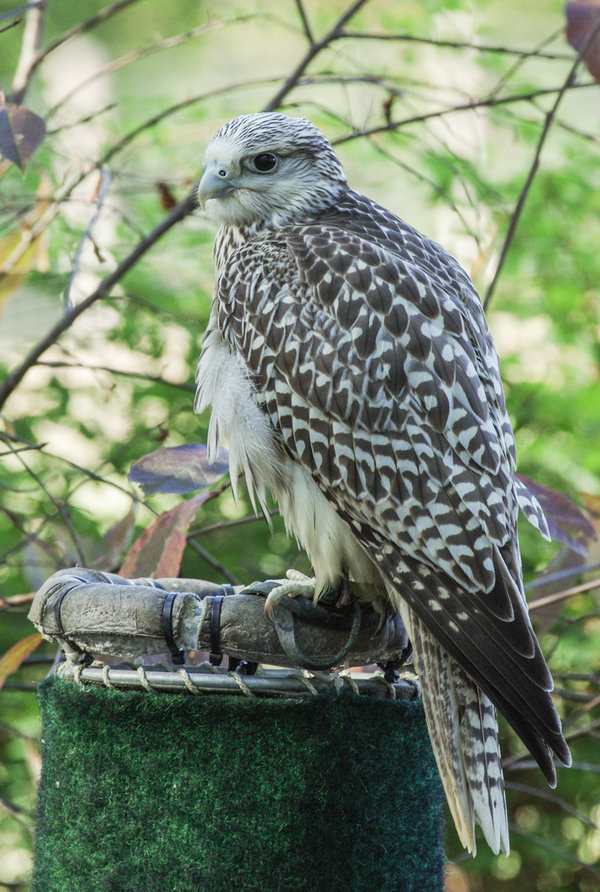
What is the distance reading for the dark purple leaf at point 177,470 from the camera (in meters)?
2.16

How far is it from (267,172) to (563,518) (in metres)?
1.25

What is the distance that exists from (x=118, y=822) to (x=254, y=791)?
0.25 m

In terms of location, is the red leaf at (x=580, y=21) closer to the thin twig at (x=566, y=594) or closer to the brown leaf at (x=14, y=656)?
the thin twig at (x=566, y=594)

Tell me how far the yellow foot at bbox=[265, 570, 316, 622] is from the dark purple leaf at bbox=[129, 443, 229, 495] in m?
0.32

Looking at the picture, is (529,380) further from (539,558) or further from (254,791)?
(254,791)

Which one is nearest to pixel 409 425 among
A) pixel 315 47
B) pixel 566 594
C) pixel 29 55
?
pixel 566 594

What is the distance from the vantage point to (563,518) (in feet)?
7.73

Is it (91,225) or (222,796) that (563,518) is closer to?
(222,796)

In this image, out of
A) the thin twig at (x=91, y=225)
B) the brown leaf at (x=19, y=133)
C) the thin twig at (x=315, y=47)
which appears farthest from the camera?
the thin twig at (x=315, y=47)

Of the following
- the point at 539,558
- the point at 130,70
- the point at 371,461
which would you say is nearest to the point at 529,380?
the point at 539,558

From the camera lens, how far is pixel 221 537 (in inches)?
154

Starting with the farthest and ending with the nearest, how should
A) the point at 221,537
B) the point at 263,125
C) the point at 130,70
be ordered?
the point at 130,70
the point at 221,537
the point at 263,125

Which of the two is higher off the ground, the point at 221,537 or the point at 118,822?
the point at 118,822

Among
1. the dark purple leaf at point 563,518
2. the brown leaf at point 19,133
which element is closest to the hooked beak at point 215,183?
the brown leaf at point 19,133
